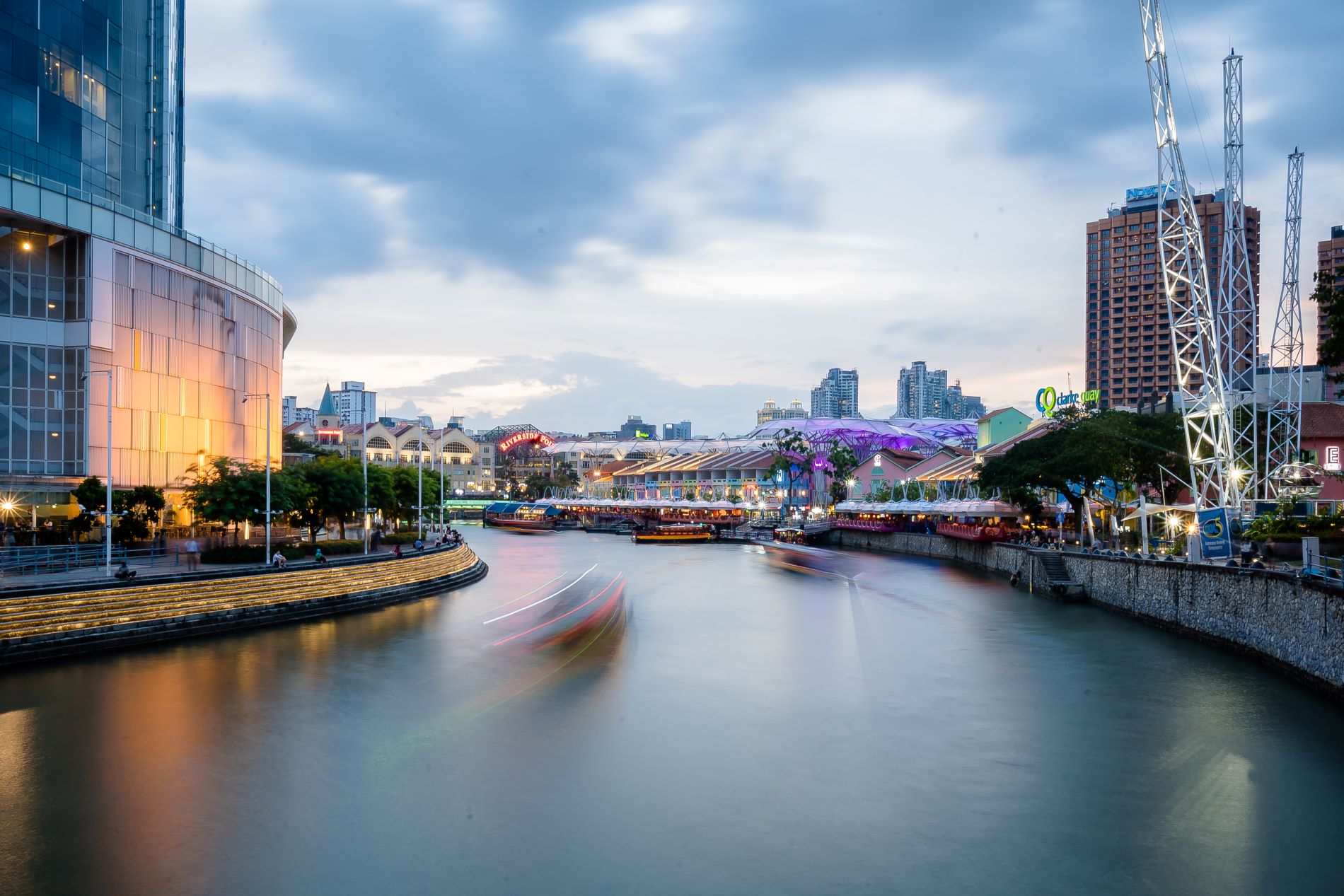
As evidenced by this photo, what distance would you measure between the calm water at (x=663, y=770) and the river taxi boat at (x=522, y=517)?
327ft

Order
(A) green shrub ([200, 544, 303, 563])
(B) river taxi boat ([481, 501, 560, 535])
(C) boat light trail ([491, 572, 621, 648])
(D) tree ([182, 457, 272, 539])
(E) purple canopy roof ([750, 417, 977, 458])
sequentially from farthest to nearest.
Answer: (B) river taxi boat ([481, 501, 560, 535])
(E) purple canopy roof ([750, 417, 977, 458])
(D) tree ([182, 457, 272, 539])
(A) green shrub ([200, 544, 303, 563])
(C) boat light trail ([491, 572, 621, 648])

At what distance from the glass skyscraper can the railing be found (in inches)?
241

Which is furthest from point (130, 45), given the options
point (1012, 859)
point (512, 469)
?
point (512, 469)

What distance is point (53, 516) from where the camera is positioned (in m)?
44.4

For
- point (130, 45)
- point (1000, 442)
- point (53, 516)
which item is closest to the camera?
point (53, 516)

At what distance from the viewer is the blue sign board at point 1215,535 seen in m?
32.8

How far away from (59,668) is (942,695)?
79.3 ft

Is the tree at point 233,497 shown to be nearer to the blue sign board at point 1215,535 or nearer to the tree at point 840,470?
the blue sign board at point 1215,535

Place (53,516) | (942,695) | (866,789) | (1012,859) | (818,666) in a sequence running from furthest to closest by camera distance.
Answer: (53,516) → (818,666) → (942,695) → (866,789) → (1012,859)

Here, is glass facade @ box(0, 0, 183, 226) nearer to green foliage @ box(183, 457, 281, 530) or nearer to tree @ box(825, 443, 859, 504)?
green foliage @ box(183, 457, 281, 530)

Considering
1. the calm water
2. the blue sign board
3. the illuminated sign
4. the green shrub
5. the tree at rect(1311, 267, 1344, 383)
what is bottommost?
the calm water

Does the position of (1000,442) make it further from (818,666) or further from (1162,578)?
(818,666)

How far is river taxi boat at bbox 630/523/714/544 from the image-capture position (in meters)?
101

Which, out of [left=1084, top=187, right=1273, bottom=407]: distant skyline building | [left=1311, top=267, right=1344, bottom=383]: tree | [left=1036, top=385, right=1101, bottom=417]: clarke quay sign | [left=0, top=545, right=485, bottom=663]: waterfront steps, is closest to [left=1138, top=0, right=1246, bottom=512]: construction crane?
[left=1311, top=267, right=1344, bottom=383]: tree
